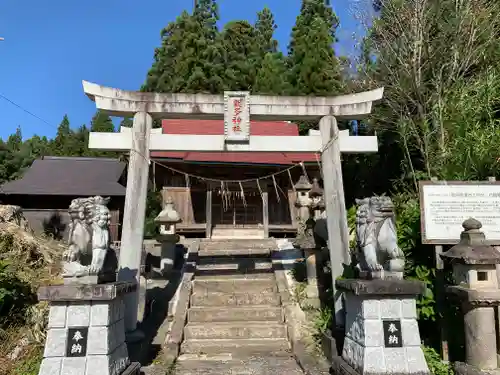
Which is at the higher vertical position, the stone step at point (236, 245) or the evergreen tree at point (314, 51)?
the evergreen tree at point (314, 51)

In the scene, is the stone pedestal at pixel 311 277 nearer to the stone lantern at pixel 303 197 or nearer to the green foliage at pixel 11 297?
the stone lantern at pixel 303 197

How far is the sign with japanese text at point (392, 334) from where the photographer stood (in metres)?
4.81

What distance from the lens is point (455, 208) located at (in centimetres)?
610

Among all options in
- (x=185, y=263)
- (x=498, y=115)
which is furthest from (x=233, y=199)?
(x=498, y=115)

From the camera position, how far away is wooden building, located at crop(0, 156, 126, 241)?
594 inches

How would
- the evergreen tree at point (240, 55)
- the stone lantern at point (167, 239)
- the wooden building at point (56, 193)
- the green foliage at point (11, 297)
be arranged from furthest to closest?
1. the evergreen tree at point (240, 55)
2. the wooden building at point (56, 193)
3. the stone lantern at point (167, 239)
4. the green foliage at point (11, 297)

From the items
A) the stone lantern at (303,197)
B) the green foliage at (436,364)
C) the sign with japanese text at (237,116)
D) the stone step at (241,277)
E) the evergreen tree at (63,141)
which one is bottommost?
the green foliage at (436,364)

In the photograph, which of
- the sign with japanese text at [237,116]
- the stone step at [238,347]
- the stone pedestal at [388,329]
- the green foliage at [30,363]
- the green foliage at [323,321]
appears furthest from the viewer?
the sign with japanese text at [237,116]

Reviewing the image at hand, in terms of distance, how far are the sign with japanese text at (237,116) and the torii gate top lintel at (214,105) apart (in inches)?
5.3

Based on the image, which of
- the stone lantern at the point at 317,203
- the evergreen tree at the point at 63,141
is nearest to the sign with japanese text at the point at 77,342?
the stone lantern at the point at 317,203

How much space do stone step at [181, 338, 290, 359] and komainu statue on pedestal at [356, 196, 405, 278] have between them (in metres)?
2.54

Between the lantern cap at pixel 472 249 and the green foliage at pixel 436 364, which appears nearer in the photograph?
the lantern cap at pixel 472 249

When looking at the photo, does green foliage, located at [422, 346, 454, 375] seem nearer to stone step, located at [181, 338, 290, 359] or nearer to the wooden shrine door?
stone step, located at [181, 338, 290, 359]

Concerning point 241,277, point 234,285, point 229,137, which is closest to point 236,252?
point 241,277
